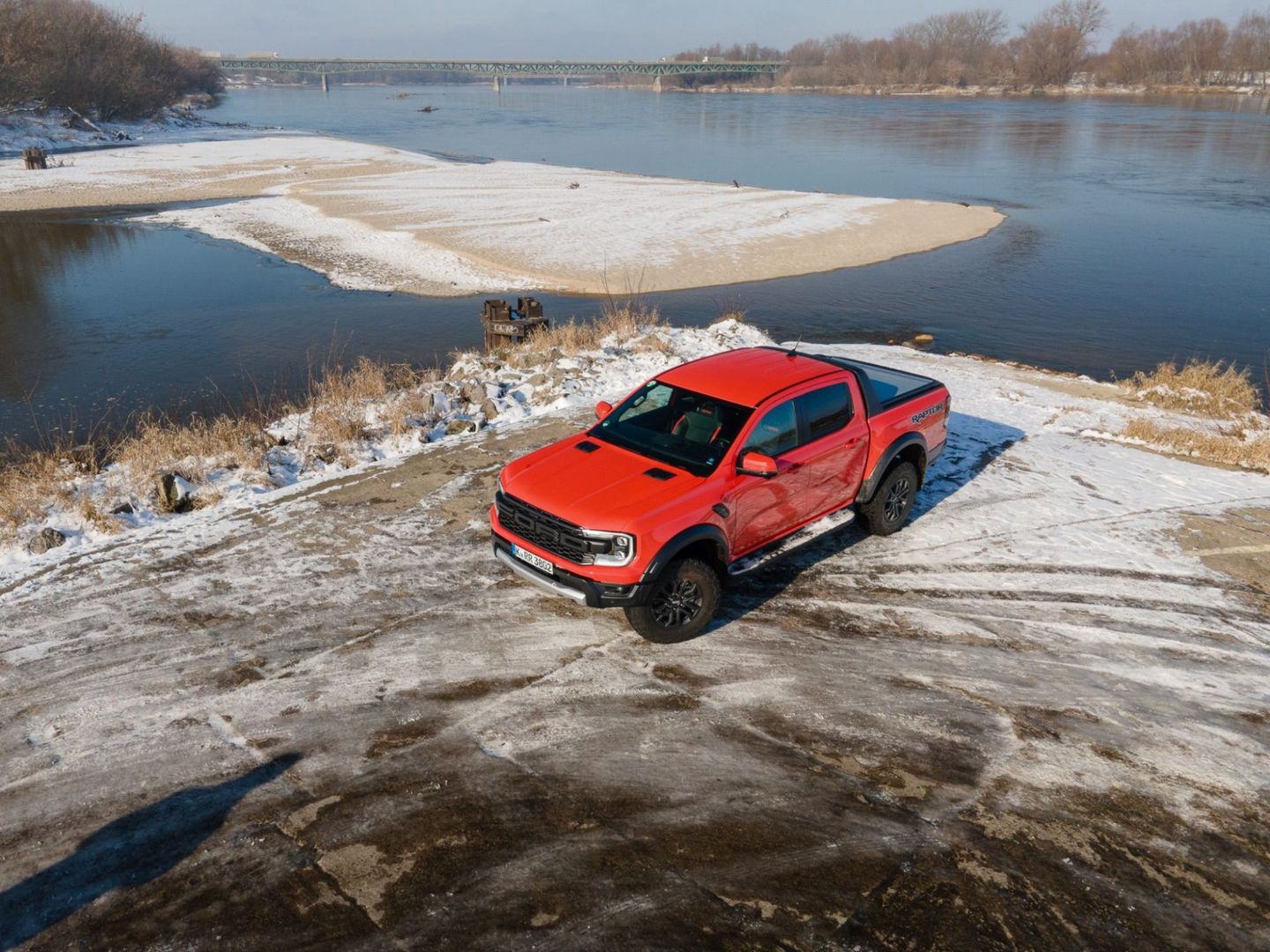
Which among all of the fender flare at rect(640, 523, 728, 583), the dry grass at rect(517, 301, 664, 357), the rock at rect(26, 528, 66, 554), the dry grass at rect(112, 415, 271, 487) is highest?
the dry grass at rect(517, 301, 664, 357)

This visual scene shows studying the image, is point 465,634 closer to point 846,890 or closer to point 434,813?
point 434,813

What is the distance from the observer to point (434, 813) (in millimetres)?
5254

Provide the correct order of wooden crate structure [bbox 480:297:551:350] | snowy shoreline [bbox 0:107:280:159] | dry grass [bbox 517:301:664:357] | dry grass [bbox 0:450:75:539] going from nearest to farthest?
dry grass [bbox 0:450:75:539], dry grass [bbox 517:301:664:357], wooden crate structure [bbox 480:297:551:350], snowy shoreline [bbox 0:107:280:159]

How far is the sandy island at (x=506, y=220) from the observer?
27.2m

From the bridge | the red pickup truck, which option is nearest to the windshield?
the red pickup truck

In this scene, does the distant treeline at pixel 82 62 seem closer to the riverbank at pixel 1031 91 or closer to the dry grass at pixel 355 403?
the dry grass at pixel 355 403

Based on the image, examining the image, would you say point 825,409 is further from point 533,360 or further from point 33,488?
point 33,488

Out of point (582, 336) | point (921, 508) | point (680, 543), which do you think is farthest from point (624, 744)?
point (582, 336)

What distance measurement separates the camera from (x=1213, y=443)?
12.2m

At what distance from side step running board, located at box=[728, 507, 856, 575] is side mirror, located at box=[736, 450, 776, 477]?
0.90 m

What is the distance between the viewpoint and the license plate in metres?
6.84

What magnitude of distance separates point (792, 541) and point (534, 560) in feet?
9.32

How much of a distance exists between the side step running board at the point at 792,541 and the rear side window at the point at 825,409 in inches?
37.3

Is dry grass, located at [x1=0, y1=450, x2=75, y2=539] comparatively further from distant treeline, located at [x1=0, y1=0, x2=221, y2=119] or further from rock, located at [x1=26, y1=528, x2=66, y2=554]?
distant treeline, located at [x1=0, y1=0, x2=221, y2=119]
